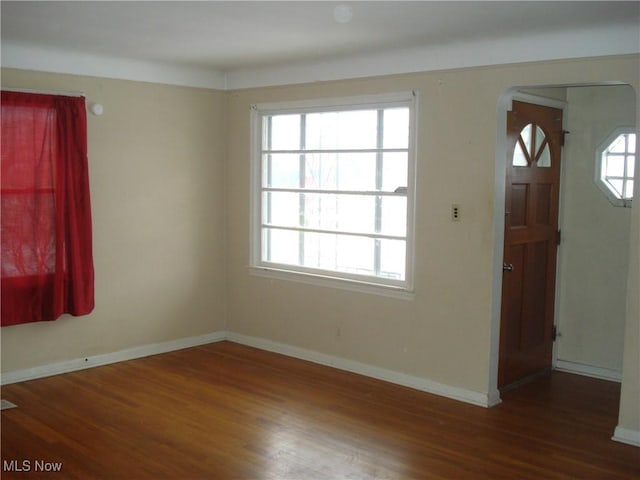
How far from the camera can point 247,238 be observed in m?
5.97

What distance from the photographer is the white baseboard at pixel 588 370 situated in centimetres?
513

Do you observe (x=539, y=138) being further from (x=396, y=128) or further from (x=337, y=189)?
(x=337, y=189)

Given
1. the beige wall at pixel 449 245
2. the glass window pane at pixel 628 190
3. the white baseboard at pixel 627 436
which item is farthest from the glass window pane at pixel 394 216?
the white baseboard at pixel 627 436

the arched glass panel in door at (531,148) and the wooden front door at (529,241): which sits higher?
the arched glass panel in door at (531,148)

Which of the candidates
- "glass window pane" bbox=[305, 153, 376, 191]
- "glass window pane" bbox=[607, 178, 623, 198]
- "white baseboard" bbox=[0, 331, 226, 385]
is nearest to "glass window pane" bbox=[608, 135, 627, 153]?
"glass window pane" bbox=[607, 178, 623, 198]

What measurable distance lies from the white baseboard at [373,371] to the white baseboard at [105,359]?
0.31 metres

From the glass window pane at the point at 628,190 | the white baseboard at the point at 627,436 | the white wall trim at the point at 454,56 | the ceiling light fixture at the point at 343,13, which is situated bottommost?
the white baseboard at the point at 627,436

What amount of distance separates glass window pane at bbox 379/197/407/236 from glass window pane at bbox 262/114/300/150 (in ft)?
3.39

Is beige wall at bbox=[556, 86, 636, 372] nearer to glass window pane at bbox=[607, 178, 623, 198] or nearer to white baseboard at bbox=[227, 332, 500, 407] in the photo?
glass window pane at bbox=[607, 178, 623, 198]

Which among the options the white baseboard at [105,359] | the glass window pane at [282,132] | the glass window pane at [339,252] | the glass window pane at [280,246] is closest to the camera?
the white baseboard at [105,359]

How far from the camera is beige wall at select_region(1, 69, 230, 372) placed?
202 inches

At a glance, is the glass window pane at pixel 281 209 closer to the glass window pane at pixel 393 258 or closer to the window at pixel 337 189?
the window at pixel 337 189

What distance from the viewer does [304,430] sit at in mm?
4066

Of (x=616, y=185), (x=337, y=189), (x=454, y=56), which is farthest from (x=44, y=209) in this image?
(x=616, y=185)
